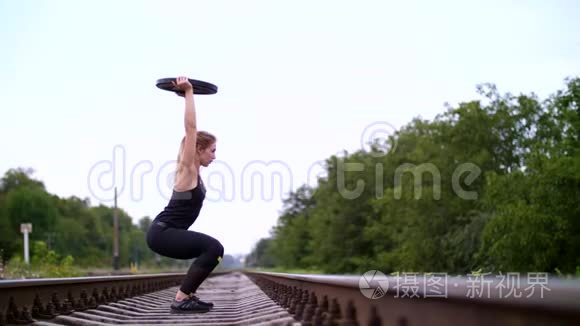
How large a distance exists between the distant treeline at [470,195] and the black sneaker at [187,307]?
2936 cm

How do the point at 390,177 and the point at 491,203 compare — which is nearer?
the point at 491,203

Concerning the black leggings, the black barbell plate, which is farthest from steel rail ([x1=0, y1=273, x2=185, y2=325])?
the black barbell plate

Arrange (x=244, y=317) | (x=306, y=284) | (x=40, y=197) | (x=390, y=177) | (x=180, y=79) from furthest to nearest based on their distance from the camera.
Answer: (x=40, y=197)
(x=390, y=177)
(x=306, y=284)
(x=244, y=317)
(x=180, y=79)

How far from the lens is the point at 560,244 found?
35.0 metres

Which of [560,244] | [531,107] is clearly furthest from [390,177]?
[560,244]

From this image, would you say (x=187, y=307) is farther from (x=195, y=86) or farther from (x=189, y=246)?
(x=195, y=86)

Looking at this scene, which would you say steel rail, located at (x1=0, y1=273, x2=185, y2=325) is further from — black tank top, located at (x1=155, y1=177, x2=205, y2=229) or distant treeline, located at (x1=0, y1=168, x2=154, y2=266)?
distant treeline, located at (x1=0, y1=168, x2=154, y2=266)

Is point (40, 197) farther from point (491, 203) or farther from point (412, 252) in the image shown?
point (491, 203)

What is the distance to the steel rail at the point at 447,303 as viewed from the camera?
1.86 m

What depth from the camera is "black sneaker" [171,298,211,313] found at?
6.19 metres

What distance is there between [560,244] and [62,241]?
3861 inches

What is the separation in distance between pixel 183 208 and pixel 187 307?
897mm

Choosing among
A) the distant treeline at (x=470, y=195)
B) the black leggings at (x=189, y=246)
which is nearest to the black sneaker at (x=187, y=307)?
the black leggings at (x=189, y=246)

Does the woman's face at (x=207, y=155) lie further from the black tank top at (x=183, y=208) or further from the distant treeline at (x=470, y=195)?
the distant treeline at (x=470, y=195)
